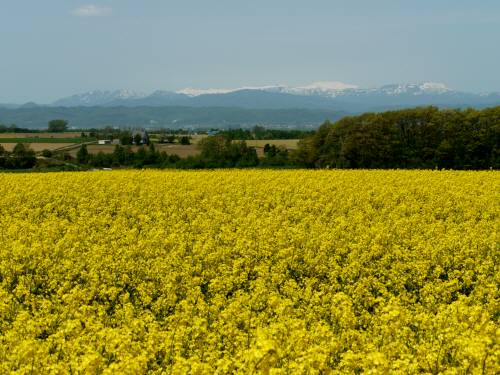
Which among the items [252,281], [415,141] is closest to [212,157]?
[415,141]

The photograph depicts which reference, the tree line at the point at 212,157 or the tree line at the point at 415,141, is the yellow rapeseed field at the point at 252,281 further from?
the tree line at the point at 212,157

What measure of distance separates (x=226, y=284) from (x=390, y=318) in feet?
13.4

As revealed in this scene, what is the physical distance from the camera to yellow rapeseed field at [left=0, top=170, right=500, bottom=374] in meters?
7.21

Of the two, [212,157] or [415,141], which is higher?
[415,141]

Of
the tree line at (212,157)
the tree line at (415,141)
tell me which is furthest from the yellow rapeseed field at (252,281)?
the tree line at (212,157)

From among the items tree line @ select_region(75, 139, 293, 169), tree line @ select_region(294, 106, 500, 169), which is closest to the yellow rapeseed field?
tree line @ select_region(294, 106, 500, 169)

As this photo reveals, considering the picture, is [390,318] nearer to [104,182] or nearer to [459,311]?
[459,311]

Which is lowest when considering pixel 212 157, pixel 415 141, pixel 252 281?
pixel 212 157

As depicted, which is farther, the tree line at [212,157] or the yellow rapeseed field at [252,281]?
the tree line at [212,157]

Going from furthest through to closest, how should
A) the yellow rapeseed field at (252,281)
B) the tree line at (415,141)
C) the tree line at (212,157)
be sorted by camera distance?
1. the tree line at (212,157)
2. the tree line at (415,141)
3. the yellow rapeseed field at (252,281)

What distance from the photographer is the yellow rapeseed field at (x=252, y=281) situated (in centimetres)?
721

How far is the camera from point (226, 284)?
11.3m

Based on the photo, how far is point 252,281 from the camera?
11.1 metres

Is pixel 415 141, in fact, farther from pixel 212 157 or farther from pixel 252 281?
pixel 252 281
